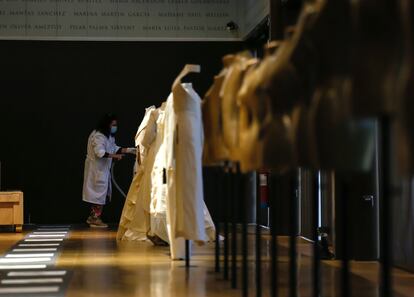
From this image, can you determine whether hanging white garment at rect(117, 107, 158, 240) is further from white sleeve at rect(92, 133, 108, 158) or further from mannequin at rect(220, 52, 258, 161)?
mannequin at rect(220, 52, 258, 161)

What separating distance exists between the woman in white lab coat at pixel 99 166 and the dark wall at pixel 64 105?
5.06 feet

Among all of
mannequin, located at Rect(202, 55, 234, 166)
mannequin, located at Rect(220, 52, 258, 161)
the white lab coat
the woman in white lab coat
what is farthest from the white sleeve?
mannequin, located at Rect(220, 52, 258, 161)

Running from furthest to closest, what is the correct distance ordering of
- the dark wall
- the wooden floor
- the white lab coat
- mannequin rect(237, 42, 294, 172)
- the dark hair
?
the dark wall < the white lab coat < the dark hair < the wooden floor < mannequin rect(237, 42, 294, 172)

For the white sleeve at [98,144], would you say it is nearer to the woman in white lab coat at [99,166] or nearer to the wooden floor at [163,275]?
the woman in white lab coat at [99,166]

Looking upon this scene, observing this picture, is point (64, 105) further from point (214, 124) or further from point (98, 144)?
point (214, 124)

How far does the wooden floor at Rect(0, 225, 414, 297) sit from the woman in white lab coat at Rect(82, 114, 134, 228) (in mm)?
3821

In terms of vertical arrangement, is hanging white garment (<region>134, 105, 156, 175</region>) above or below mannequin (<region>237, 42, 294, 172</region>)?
above

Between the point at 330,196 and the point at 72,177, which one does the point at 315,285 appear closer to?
the point at 330,196

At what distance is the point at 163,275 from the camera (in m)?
7.15

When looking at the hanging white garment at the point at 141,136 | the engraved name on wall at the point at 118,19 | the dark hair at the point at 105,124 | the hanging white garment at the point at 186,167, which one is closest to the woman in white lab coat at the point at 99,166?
the dark hair at the point at 105,124

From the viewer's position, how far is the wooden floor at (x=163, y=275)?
619cm

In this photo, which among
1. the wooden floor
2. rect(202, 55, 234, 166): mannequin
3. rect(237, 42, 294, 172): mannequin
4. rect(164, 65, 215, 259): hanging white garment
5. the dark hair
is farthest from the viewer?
the dark hair

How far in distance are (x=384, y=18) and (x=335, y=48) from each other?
1.40ft

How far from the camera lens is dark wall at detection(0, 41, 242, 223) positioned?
16.0 m
